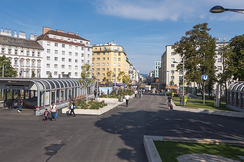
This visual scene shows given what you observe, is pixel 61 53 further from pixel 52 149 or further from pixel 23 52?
pixel 52 149

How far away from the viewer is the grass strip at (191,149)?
7.62 meters

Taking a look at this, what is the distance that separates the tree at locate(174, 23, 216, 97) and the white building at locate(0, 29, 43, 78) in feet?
146

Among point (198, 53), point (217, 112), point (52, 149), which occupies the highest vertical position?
point (198, 53)

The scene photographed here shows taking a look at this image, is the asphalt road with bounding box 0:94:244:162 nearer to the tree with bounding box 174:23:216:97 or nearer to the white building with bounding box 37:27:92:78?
the tree with bounding box 174:23:216:97

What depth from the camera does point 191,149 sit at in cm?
852

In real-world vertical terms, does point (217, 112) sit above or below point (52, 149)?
above

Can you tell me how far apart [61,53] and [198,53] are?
48358mm

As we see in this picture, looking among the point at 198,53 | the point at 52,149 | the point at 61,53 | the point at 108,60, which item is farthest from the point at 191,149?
the point at 108,60

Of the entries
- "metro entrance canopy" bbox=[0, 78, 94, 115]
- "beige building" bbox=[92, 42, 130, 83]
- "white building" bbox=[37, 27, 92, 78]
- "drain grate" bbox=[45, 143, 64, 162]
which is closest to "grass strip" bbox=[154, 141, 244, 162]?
"drain grate" bbox=[45, 143, 64, 162]

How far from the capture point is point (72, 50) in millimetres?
77625

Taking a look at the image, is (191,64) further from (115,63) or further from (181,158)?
(115,63)

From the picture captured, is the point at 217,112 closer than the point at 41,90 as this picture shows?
No

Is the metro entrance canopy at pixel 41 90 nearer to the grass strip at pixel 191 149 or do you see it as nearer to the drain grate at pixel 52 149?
the drain grate at pixel 52 149

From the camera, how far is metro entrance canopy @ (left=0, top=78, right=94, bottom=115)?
2055 cm
